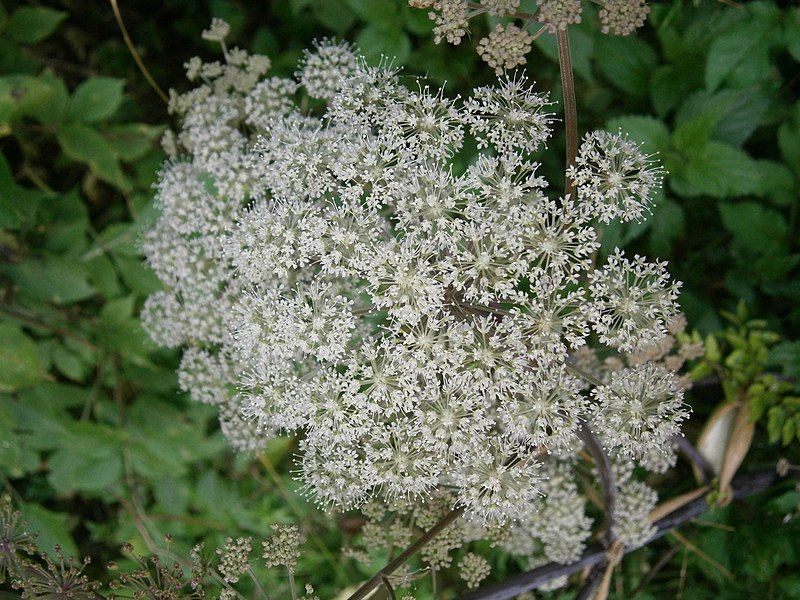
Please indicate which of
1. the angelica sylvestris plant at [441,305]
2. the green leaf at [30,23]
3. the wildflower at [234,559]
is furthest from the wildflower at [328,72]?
the green leaf at [30,23]

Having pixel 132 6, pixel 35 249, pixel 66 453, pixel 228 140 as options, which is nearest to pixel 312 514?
pixel 66 453

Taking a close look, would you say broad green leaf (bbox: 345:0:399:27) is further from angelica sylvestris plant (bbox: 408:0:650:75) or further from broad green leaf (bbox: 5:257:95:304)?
broad green leaf (bbox: 5:257:95:304)

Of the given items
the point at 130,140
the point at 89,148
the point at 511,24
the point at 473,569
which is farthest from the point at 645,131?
the point at 89,148

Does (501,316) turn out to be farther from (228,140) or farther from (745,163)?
(745,163)

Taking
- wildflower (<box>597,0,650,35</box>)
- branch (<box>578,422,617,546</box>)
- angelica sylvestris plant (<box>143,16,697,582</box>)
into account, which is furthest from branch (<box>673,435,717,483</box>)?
wildflower (<box>597,0,650,35</box>)

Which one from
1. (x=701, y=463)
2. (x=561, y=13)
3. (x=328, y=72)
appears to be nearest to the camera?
(x=561, y=13)

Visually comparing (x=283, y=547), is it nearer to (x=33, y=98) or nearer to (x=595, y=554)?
(x=595, y=554)

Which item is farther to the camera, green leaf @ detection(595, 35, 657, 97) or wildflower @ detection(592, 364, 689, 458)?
green leaf @ detection(595, 35, 657, 97)
